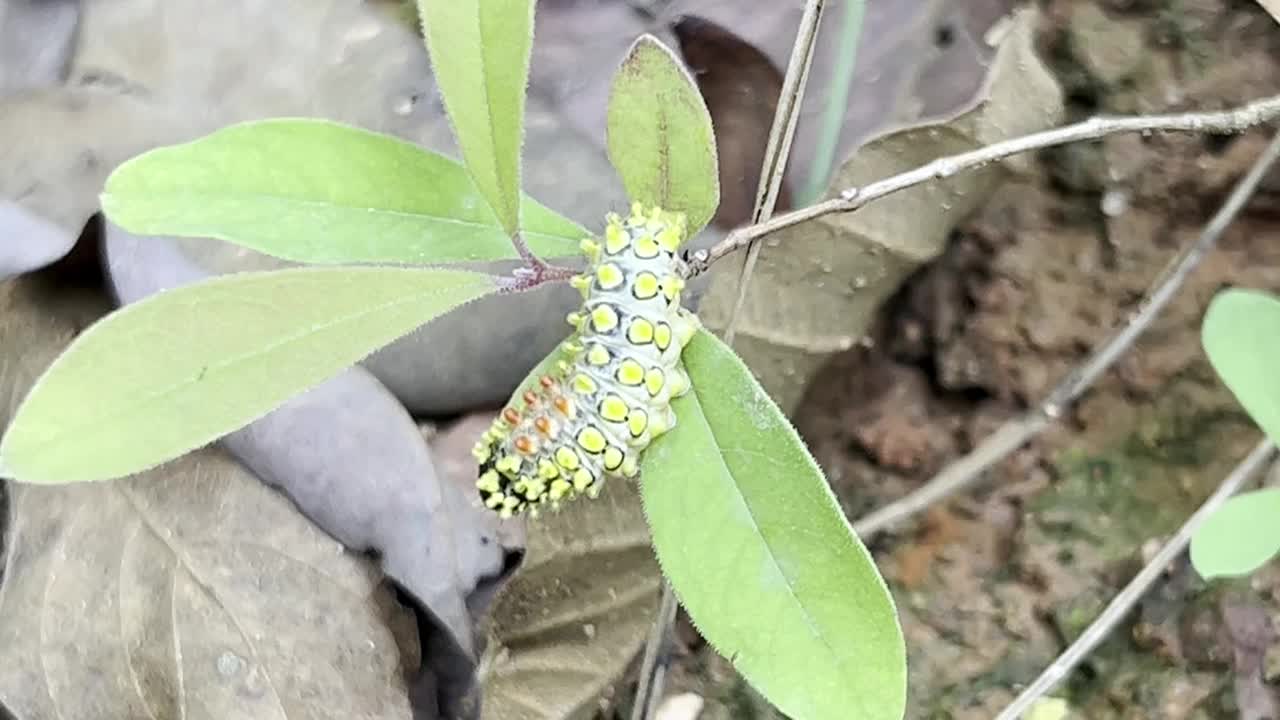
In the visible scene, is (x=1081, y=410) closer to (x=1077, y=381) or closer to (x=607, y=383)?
(x=1077, y=381)

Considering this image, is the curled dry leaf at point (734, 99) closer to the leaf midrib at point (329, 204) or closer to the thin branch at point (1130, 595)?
the leaf midrib at point (329, 204)

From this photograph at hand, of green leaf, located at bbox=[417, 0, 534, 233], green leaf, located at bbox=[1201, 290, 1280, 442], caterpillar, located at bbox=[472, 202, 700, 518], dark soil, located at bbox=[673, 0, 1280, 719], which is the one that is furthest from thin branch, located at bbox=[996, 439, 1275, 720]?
green leaf, located at bbox=[417, 0, 534, 233]

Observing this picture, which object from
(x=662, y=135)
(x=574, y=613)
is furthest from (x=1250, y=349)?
(x=574, y=613)

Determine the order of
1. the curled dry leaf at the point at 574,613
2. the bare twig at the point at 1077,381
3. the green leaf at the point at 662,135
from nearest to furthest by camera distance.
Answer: the green leaf at the point at 662,135 → the curled dry leaf at the point at 574,613 → the bare twig at the point at 1077,381

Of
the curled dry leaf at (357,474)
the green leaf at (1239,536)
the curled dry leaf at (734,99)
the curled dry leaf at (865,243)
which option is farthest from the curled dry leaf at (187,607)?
the green leaf at (1239,536)

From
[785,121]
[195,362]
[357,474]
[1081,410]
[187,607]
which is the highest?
[785,121]

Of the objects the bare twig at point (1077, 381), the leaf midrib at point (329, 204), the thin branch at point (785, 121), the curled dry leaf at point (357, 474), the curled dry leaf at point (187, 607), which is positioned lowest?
the curled dry leaf at point (187, 607)

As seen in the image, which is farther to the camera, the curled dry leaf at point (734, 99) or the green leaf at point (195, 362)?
the curled dry leaf at point (734, 99)
